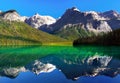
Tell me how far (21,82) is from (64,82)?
18.4 feet

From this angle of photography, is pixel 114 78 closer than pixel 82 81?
No

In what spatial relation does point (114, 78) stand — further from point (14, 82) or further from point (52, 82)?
point (14, 82)

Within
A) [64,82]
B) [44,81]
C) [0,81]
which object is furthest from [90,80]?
[0,81]

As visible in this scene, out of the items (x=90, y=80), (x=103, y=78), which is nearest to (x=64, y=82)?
(x=90, y=80)

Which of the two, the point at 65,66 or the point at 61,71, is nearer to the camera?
the point at 61,71

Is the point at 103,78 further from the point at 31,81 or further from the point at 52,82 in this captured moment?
the point at 31,81

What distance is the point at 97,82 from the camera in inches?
1391

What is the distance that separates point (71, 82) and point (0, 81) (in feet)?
30.9

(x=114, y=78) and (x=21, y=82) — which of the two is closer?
(x=21, y=82)

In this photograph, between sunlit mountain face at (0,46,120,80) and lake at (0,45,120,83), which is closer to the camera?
lake at (0,45,120,83)

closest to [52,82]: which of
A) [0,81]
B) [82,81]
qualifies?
[82,81]

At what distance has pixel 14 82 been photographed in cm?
3553

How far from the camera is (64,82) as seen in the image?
35438 mm

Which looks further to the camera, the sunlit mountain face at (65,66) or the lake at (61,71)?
the sunlit mountain face at (65,66)
